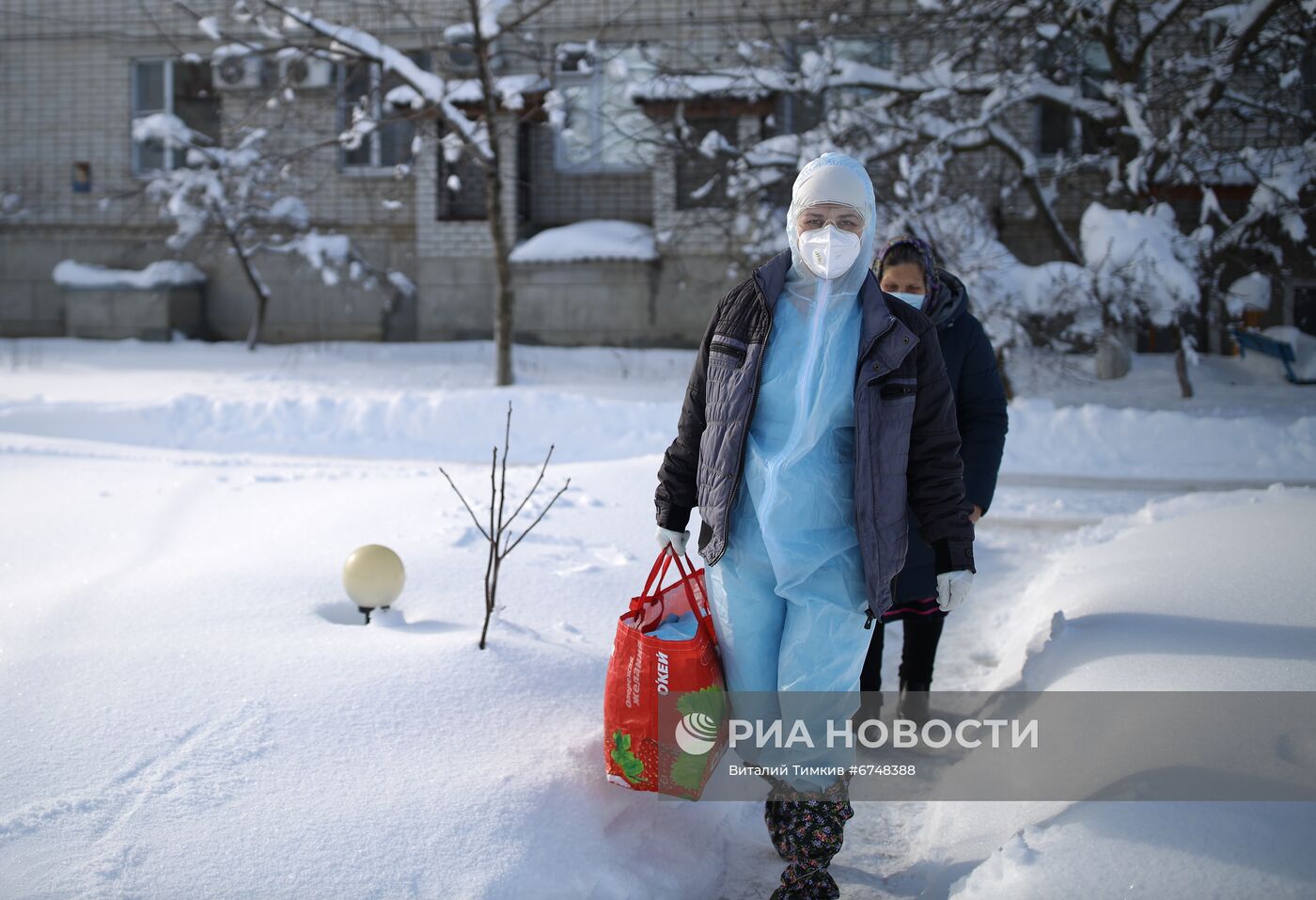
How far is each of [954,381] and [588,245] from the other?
12.3 metres

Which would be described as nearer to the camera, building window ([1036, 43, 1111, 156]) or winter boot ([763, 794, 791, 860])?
winter boot ([763, 794, 791, 860])

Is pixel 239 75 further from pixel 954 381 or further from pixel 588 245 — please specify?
pixel 954 381

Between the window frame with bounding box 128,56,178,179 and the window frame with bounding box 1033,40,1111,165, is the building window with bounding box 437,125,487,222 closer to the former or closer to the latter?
the window frame with bounding box 128,56,178,179

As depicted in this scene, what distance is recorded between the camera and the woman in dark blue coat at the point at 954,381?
349 cm

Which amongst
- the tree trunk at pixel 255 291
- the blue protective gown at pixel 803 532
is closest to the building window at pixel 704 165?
the tree trunk at pixel 255 291

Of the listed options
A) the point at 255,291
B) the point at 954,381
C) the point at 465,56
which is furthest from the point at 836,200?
the point at 465,56

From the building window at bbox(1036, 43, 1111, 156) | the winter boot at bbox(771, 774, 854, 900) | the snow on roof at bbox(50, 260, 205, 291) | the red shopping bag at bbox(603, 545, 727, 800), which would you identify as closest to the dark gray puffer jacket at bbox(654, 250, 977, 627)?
the red shopping bag at bbox(603, 545, 727, 800)

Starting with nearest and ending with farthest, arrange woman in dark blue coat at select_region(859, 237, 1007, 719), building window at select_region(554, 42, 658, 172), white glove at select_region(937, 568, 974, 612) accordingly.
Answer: white glove at select_region(937, 568, 974, 612), woman in dark blue coat at select_region(859, 237, 1007, 719), building window at select_region(554, 42, 658, 172)

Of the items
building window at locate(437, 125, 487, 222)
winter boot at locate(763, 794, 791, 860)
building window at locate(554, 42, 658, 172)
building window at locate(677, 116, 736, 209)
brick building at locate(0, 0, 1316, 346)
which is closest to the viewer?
winter boot at locate(763, 794, 791, 860)

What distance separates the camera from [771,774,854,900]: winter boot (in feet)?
8.52

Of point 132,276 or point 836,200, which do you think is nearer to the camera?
point 836,200

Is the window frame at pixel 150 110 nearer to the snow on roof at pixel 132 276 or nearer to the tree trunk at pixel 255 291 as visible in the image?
the snow on roof at pixel 132 276

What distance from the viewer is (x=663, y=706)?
2.68 m

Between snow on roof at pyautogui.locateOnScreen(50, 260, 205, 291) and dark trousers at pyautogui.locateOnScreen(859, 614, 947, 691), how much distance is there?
15370 mm
